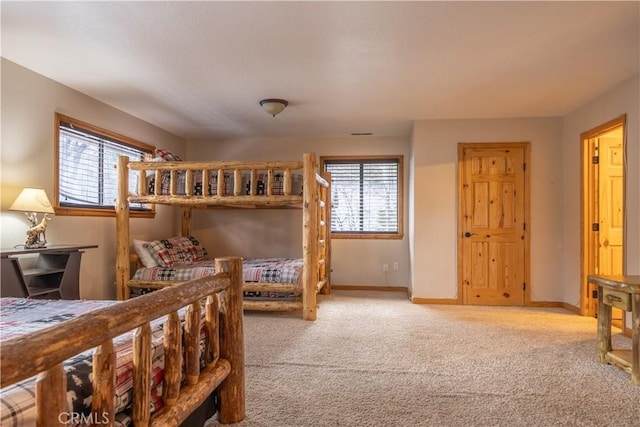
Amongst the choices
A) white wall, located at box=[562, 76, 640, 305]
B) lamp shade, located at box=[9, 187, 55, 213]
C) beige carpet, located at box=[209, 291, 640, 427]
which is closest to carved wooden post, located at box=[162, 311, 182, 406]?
beige carpet, located at box=[209, 291, 640, 427]

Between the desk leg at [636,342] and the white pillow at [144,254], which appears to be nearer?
the desk leg at [636,342]

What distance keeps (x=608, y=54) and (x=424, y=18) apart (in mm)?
1596

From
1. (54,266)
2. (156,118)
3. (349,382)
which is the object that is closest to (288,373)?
(349,382)

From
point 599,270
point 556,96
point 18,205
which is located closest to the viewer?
point 18,205

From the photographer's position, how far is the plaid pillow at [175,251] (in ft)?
13.9

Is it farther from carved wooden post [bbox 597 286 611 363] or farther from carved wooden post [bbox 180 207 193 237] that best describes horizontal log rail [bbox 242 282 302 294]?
carved wooden post [bbox 597 286 611 363]

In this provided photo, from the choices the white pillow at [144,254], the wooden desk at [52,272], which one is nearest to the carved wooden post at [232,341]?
the wooden desk at [52,272]

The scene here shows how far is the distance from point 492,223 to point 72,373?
4.57 m

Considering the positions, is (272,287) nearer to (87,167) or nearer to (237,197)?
(237,197)

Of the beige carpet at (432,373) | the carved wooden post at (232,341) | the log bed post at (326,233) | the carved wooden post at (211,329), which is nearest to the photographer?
the carved wooden post at (211,329)

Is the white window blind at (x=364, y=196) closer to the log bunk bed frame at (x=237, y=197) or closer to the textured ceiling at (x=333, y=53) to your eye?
the textured ceiling at (x=333, y=53)

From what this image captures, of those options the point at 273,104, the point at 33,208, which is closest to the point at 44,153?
the point at 33,208

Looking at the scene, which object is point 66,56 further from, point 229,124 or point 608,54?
point 608,54

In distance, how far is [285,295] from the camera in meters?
4.18
